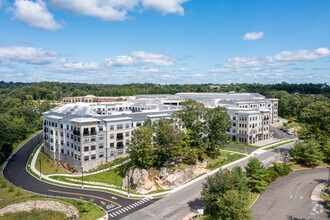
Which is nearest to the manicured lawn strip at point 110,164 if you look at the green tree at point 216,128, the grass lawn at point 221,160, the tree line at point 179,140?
the tree line at point 179,140

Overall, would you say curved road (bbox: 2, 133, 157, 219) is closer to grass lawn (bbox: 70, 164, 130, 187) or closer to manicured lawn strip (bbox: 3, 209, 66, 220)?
manicured lawn strip (bbox: 3, 209, 66, 220)

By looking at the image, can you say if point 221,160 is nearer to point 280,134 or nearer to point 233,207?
Answer: point 233,207

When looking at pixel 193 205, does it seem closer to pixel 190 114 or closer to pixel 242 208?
pixel 242 208

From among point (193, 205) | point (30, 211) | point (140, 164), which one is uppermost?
point (140, 164)

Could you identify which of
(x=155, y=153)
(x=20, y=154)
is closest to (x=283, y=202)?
(x=155, y=153)

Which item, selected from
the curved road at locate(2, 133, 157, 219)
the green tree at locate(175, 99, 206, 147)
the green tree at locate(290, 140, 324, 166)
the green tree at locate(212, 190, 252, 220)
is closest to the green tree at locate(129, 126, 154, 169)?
the curved road at locate(2, 133, 157, 219)

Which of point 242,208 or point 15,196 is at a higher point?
point 242,208
